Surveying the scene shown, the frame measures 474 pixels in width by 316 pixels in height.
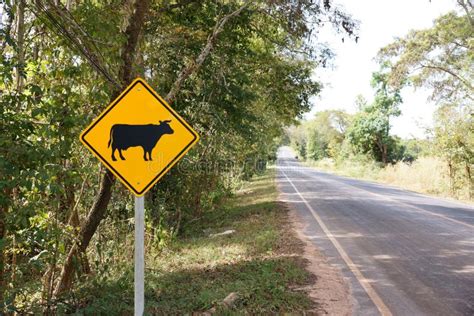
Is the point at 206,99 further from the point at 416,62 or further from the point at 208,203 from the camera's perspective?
the point at 416,62

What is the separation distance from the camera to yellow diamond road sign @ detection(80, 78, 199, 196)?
3.76m

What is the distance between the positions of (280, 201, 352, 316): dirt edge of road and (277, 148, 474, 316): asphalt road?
0.15 m

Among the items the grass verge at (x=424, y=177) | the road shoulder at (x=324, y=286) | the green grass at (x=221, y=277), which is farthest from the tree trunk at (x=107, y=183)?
the grass verge at (x=424, y=177)

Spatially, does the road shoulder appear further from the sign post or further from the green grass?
the sign post

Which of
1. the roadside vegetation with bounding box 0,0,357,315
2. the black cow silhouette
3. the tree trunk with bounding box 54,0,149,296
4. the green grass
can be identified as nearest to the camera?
the black cow silhouette

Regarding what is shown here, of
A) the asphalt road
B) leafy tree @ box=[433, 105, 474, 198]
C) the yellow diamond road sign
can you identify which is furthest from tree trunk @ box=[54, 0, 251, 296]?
leafy tree @ box=[433, 105, 474, 198]

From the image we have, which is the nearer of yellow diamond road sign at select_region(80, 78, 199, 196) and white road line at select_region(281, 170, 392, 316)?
yellow diamond road sign at select_region(80, 78, 199, 196)

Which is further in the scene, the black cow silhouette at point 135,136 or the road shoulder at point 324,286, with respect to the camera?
the road shoulder at point 324,286

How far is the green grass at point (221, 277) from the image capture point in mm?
5309

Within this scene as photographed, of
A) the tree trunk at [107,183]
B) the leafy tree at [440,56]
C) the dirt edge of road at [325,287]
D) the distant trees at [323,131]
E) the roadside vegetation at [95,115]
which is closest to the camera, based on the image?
the roadside vegetation at [95,115]

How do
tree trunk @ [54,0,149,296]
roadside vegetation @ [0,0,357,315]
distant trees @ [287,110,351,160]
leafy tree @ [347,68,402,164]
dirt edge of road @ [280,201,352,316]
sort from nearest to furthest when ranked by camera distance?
roadside vegetation @ [0,0,357,315] < dirt edge of road @ [280,201,352,316] < tree trunk @ [54,0,149,296] < leafy tree @ [347,68,402,164] < distant trees @ [287,110,351,160]

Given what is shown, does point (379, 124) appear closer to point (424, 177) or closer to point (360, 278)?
point (424, 177)

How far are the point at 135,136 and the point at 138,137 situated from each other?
3 cm

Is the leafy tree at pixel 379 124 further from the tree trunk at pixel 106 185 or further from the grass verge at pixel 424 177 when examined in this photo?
the tree trunk at pixel 106 185
